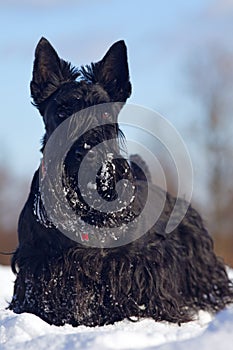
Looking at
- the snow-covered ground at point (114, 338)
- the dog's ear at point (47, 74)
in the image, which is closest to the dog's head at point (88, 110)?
the dog's ear at point (47, 74)

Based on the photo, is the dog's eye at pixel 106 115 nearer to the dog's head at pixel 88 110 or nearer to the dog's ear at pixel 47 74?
the dog's head at pixel 88 110

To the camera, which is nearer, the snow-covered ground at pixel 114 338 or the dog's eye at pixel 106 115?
the snow-covered ground at pixel 114 338

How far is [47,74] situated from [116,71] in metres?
0.52

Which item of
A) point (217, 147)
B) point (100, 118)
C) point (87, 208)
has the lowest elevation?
point (217, 147)

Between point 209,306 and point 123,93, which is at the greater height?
point 123,93

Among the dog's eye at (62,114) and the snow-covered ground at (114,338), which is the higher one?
the dog's eye at (62,114)

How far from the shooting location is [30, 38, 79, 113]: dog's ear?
21.1ft

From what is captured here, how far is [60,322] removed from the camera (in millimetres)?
6008

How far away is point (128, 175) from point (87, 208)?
360 mm

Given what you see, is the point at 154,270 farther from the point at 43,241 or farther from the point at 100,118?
the point at 100,118

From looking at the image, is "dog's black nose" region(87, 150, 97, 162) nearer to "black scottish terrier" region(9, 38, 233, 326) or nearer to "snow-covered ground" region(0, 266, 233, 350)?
"black scottish terrier" region(9, 38, 233, 326)

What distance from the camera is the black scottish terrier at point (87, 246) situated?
580 centimetres

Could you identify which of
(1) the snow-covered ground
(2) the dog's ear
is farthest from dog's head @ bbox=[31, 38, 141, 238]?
(1) the snow-covered ground

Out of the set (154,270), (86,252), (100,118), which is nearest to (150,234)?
(154,270)
